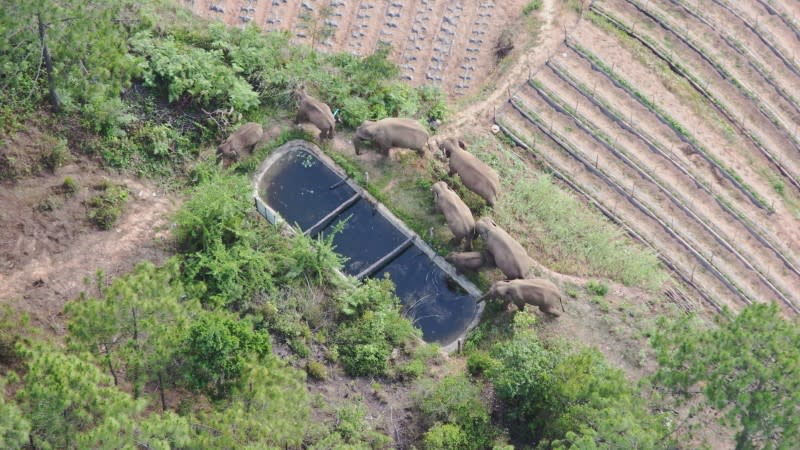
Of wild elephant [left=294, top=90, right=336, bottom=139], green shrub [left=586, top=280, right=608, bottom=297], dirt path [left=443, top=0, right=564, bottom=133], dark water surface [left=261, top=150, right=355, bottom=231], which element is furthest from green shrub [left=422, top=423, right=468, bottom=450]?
dirt path [left=443, top=0, right=564, bottom=133]

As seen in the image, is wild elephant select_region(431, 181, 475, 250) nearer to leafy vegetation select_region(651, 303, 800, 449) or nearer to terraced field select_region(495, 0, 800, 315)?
terraced field select_region(495, 0, 800, 315)

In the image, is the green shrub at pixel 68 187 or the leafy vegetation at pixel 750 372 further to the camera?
the green shrub at pixel 68 187

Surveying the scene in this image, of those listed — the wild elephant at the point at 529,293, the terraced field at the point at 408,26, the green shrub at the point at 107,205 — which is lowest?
the green shrub at the point at 107,205

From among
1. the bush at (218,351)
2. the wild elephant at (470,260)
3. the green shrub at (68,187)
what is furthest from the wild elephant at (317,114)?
the bush at (218,351)

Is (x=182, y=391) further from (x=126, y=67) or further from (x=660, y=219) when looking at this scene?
(x=660, y=219)

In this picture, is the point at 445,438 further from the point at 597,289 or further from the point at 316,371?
the point at 597,289

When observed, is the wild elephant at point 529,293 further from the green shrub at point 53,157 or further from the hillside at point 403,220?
the green shrub at point 53,157
